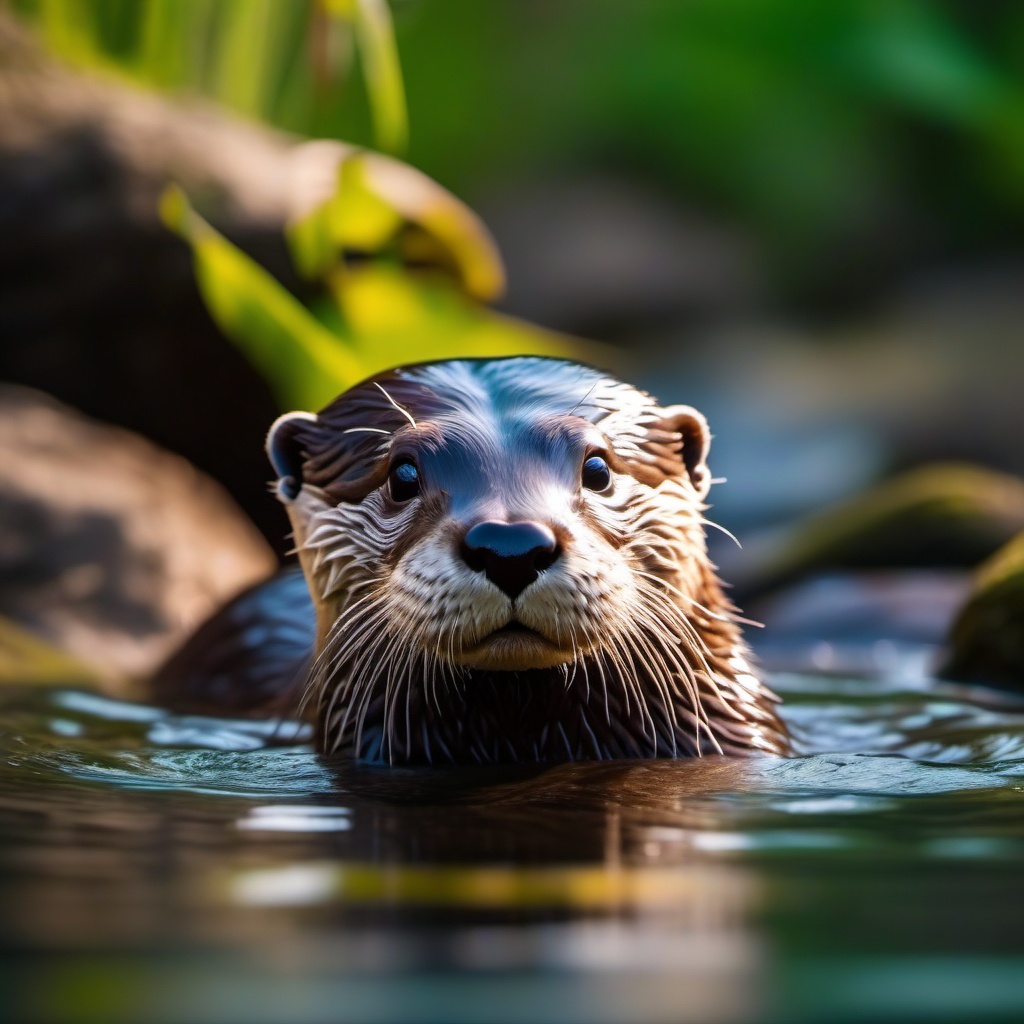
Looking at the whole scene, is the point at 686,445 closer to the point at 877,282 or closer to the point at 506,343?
the point at 506,343

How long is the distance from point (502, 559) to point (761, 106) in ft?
33.2

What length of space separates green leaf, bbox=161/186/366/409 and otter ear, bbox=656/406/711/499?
8.29 ft

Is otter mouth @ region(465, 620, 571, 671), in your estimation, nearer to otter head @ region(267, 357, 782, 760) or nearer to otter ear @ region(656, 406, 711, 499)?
otter head @ region(267, 357, 782, 760)

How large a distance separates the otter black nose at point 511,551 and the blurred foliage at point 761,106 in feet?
27.9

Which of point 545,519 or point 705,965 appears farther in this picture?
point 545,519

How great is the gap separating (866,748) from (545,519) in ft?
3.29

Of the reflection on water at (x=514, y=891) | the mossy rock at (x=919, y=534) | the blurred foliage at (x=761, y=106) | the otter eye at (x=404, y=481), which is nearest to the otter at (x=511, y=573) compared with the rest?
the otter eye at (x=404, y=481)

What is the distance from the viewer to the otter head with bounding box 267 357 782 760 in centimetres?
227

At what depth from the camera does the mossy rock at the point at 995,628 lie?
150 inches

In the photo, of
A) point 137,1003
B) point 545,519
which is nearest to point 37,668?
point 545,519

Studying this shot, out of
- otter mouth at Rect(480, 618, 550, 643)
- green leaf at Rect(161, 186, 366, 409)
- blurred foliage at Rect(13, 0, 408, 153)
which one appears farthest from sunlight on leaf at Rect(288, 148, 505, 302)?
otter mouth at Rect(480, 618, 550, 643)

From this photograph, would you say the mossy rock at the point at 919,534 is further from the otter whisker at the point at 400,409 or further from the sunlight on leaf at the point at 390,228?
the otter whisker at the point at 400,409

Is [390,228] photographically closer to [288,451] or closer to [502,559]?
[288,451]

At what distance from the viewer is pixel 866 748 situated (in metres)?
2.99
